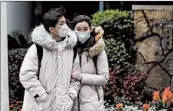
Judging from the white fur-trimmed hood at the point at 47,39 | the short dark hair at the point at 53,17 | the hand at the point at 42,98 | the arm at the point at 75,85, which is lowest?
the hand at the point at 42,98

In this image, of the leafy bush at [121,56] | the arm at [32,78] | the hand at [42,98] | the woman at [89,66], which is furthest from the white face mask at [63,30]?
the leafy bush at [121,56]

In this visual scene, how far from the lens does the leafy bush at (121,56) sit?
841 cm

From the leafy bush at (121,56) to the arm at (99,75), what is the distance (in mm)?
2303

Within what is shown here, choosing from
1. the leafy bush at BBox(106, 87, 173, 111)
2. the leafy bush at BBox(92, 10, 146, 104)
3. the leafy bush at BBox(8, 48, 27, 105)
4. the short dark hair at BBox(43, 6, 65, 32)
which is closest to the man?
the short dark hair at BBox(43, 6, 65, 32)

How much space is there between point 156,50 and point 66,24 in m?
3.25

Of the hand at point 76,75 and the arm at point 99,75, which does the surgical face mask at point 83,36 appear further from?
the hand at point 76,75

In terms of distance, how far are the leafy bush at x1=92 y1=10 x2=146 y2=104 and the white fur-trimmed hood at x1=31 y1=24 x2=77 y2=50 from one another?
2.65 m

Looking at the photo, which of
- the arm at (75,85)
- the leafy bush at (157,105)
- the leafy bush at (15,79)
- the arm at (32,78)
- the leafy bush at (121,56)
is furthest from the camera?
the leafy bush at (15,79)

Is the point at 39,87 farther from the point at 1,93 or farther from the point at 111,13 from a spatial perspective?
the point at 111,13

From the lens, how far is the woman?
5906 millimetres

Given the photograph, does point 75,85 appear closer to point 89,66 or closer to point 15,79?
point 89,66

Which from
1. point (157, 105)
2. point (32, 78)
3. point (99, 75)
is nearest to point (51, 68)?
point (32, 78)

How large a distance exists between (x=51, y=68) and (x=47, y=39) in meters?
0.31

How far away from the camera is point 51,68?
18.8 feet
